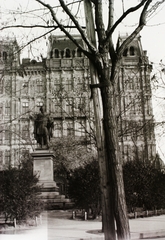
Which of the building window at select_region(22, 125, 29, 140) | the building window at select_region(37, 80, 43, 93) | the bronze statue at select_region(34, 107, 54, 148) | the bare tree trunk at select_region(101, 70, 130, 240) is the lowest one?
the bare tree trunk at select_region(101, 70, 130, 240)

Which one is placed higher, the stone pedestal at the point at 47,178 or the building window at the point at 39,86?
the building window at the point at 39,86

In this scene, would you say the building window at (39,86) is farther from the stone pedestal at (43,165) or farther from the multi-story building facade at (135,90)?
the stone pedestal at (43,165)

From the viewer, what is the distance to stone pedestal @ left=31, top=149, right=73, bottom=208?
611 inches

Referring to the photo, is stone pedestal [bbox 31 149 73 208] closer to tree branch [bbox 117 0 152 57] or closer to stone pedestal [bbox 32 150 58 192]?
stone pedestal [bbox 32 150 58 192]

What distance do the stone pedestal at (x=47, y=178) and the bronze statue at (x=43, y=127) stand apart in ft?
2.16

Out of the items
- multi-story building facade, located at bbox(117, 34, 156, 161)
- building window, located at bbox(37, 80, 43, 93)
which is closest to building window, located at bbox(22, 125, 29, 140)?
building window, located at bbox(37, 80, 43, 93)

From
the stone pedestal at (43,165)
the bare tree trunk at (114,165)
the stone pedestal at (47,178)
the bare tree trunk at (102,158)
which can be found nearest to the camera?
the bare tree trunk at (114,165)

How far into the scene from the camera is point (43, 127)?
1775 cm

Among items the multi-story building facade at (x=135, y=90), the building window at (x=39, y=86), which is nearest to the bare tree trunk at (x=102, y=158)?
the multi-story building facade at (x=135, y=90)

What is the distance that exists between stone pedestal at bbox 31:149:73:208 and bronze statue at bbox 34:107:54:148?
2.16ft

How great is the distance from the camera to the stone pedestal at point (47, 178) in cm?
1551

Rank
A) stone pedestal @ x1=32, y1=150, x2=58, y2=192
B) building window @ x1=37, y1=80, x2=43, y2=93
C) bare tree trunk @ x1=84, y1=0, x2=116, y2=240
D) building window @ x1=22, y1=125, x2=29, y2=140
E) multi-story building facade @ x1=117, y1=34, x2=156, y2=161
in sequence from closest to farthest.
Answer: bare tree trunk @ x1=84, y1=0, x2=116, y2=240, multi-story building facade @ x1=117, y1=34, x2=156, y2=161, stone pedestal @ x1=32, y1=150, x2=58, y2=192, building window @ x1=22, y1=125, x2=29, y2=140, building window @ x1=37, y1=80, x2=43, y2=93

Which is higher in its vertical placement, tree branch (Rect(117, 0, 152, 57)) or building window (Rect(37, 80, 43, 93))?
building window (Rect(37, 80, 43, 93))

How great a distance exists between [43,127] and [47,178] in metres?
2.80
